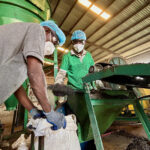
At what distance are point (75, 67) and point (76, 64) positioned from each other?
61 millimetres

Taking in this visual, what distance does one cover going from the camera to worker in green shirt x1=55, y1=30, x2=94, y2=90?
186cm

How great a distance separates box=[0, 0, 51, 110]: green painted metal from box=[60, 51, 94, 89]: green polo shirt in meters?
1.01

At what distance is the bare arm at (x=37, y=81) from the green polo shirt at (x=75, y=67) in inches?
46.3

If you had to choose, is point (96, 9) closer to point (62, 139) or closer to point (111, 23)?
point (111, 23)

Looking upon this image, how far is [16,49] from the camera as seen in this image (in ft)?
2.30

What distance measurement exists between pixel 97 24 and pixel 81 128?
539 centimetres

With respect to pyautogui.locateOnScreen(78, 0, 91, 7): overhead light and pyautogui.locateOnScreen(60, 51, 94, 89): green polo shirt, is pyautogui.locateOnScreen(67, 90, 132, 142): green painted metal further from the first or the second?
pyautogui.locateOnScreen(78, 0, 91, 7): overhead light

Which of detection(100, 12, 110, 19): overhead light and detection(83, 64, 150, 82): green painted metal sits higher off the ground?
detection(100, 12, 110, 19): overhead light

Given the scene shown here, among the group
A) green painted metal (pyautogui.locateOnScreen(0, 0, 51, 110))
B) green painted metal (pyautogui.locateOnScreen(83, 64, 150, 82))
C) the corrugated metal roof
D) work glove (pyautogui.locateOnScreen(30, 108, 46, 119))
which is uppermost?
the corrugated metal roof

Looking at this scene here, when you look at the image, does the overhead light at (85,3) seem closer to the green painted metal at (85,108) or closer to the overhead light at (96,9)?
the overhead light at (96,9)

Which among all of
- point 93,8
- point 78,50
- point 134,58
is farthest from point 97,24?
point 134,58

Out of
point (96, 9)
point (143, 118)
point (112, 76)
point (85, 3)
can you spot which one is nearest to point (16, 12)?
point (112, 76)

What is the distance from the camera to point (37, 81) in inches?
25.7

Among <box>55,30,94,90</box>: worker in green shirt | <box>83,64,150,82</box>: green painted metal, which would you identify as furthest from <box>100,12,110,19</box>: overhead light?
<box>83,64,150,82</box>: green painted metal
